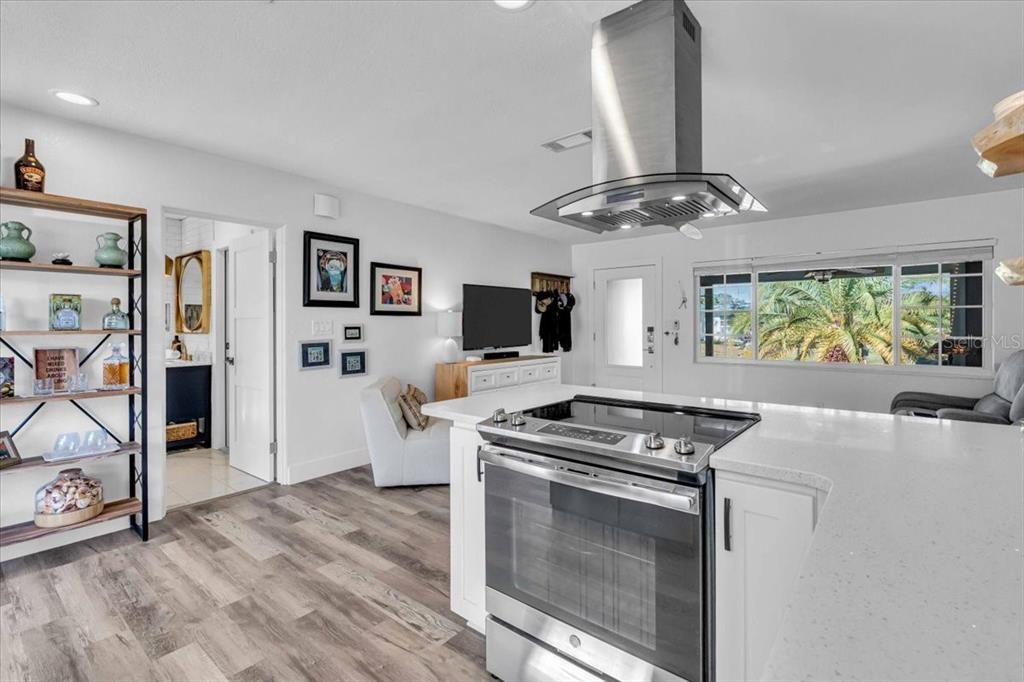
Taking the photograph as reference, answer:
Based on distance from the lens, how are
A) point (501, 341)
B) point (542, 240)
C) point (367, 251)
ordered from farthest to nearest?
point (542, 240) → point (501, 341) → point (367, 251)

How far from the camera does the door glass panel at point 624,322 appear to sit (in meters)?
6.36

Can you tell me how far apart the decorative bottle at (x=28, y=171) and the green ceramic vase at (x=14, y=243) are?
0.66 feet

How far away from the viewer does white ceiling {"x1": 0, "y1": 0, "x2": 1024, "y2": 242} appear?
6.03ft

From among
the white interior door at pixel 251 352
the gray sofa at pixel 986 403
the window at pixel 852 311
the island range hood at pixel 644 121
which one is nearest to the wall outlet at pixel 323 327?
the white interior door at pixel 251 352

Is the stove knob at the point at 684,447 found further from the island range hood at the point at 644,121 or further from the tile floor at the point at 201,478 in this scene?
the tile floor at the point at 201,478

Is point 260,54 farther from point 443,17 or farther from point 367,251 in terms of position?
point 367,251

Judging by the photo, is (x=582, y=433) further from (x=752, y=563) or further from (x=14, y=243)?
(x=14, y=243)

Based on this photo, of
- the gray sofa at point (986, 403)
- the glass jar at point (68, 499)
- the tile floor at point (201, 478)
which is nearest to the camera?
the glass jar at point (68, 499)

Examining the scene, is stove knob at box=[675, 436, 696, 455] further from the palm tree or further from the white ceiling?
the palm tree

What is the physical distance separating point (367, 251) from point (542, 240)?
2.76m

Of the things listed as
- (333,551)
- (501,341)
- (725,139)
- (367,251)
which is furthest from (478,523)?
(501,341)

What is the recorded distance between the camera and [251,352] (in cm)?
397

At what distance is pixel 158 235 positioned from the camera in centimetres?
307

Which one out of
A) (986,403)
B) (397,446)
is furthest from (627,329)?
(397,446)
